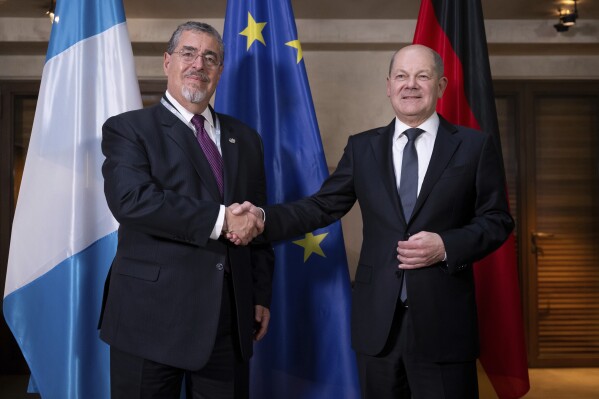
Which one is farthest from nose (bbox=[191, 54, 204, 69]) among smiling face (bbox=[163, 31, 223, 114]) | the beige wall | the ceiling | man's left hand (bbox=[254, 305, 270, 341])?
the beige wall

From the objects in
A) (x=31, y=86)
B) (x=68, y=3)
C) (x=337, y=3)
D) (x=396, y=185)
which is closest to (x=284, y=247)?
(x=396, y=185)

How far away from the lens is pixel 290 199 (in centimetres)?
258

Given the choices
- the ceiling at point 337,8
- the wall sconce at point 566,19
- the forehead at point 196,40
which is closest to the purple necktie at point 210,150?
the forehead at point 196,40

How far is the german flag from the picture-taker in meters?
2.65

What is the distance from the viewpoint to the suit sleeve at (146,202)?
1739mm

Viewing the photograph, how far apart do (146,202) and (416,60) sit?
97cm

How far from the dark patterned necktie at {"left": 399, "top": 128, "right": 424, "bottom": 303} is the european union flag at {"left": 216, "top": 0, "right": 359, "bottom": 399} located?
0.64 metres

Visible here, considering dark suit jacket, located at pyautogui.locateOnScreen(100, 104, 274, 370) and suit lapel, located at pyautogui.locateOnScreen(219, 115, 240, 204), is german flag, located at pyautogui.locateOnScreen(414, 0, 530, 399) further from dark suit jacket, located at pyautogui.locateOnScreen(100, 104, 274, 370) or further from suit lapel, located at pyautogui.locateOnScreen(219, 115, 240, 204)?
dark suit jacket, located at pyautogui.locateOnScreen(100, 104, 274, 370)

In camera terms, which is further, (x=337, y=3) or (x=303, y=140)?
(x=337, y=3)

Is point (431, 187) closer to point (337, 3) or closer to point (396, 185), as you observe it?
point (396, 185)

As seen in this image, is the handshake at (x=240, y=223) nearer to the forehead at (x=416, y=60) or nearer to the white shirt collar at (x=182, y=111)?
the white shirt collar at (x=182, y=111)

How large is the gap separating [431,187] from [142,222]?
0.86m

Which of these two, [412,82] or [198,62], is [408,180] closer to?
[412,82]

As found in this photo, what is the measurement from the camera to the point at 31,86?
16.2 ft
